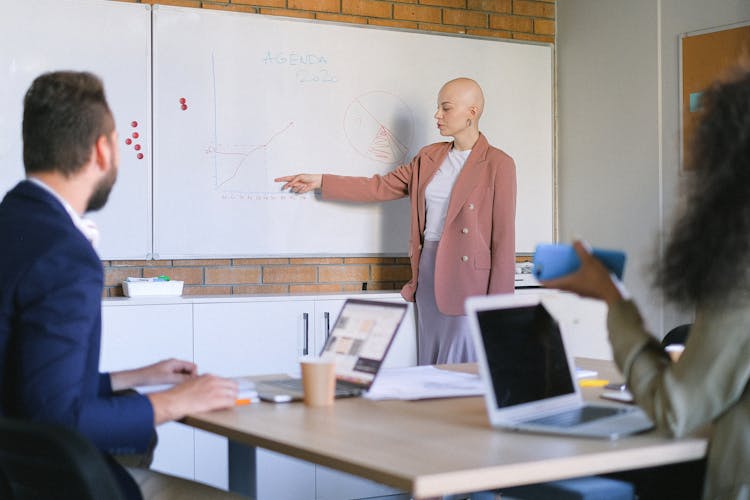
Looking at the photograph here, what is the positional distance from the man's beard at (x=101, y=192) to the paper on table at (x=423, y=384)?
74 cm

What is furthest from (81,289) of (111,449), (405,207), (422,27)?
(422,27)

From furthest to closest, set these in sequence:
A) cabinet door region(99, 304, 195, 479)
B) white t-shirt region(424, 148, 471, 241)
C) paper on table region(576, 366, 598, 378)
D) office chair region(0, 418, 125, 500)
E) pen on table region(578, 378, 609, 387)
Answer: white t-shirt region(424, 148, 471, 241)
cabinet door region(99, 304, 195, 479)
paper on table region(576, 366, 598, 378)
pen on table region(578, 378, 609, 387)
office chair region(0, 418, 125, 500)

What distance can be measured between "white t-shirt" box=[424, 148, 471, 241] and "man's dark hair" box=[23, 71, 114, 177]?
8.38ft

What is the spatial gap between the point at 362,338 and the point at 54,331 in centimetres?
83

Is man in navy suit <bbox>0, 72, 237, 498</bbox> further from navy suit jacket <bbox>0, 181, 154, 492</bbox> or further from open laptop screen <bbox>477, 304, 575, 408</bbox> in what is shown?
open laptop screen <bbox>477, 304, 575, 408</bbox>

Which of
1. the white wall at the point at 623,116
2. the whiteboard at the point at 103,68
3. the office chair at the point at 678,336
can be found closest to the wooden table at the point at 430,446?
the office chair at the point at 678,336

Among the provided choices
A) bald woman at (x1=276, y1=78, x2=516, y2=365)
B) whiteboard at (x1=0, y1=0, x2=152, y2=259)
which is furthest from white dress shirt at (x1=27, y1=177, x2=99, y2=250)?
bald woman at (x1=276, y1=78, x2=516, y2=365)

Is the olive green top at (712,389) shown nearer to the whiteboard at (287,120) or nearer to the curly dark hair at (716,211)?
the curly dark hair at (716,211)

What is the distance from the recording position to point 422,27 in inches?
208

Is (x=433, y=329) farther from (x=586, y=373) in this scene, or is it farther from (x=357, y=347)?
(x=357, y=347)

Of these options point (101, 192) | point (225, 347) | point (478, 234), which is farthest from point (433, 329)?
point (101, 192)

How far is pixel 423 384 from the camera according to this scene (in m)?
2.55

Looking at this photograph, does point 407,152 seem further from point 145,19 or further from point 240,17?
point 145,19

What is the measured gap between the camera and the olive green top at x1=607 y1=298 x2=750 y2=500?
171 cm
